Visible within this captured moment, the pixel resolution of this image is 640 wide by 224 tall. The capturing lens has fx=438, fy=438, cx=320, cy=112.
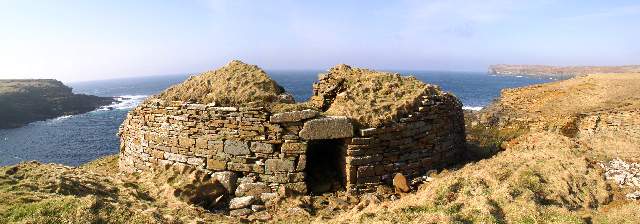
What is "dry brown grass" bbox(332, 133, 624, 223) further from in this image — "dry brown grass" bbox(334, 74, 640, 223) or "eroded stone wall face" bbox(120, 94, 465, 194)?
"eroded stone wall face" bbox(120, 94, 465, 194)

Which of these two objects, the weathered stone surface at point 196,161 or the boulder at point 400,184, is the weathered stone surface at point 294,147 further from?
the boulder at point 400,184

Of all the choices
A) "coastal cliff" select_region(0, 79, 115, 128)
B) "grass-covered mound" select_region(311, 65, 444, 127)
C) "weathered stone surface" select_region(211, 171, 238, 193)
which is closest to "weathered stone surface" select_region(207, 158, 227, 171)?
"weathered stone surface" select_region(211, 171, 238, 193)

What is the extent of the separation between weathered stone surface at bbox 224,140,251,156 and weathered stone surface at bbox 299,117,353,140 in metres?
1.30

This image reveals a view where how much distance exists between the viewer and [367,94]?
36.4ft

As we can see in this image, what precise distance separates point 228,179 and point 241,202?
69cm

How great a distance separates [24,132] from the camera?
63.5 meters

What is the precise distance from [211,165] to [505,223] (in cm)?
644

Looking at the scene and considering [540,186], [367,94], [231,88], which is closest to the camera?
[540,186]

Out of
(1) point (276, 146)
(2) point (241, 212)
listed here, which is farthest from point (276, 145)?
(2) point (241, 212)

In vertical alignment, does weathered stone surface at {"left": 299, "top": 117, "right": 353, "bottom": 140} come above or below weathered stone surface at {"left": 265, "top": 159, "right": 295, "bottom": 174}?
above

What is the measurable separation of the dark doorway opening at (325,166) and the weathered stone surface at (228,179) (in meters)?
1.70

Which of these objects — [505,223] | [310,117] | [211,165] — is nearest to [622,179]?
[505,223]

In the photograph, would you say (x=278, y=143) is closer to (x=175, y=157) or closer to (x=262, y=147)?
(x=262, y=147)

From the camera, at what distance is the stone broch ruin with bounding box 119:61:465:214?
9930 millimetres
